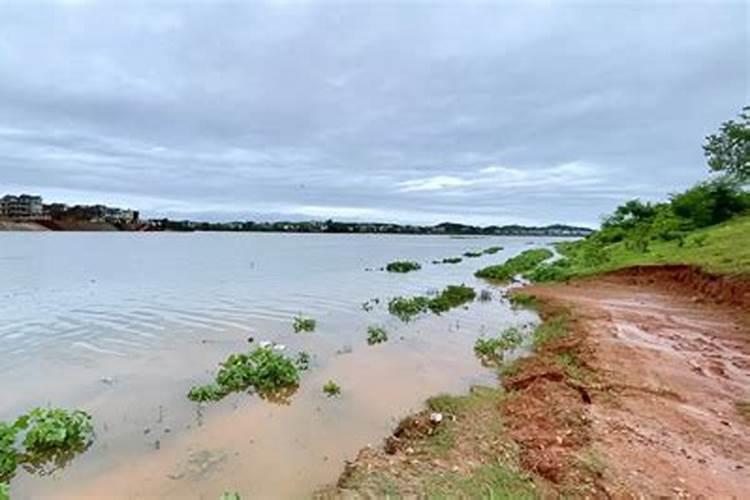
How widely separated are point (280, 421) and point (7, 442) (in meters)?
3.78

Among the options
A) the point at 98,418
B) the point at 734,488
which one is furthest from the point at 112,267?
the point at 734,488

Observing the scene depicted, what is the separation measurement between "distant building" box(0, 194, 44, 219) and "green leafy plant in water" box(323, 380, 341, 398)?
155 metres

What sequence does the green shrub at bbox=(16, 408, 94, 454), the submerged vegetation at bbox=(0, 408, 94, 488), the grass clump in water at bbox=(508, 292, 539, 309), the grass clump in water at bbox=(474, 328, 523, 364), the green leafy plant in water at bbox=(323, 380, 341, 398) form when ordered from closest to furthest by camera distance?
the submerged vegetation at bbox=(0, 408, 94, 488) < the green shrub at bbox=(16, 408, 94, 454) < the green leafy plant in water at bbox=(323, 380, 341, 398) < the grass clump in water at bbox=(474, 328, 523, 364) < the grass clump in water at bbox=(508, 292, 539, 309)

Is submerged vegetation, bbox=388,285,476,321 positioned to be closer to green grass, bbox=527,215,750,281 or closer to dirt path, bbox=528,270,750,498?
dirt path, bbox=528,270,750,498

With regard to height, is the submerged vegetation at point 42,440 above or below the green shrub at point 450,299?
below

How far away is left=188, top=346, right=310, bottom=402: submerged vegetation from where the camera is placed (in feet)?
32.9

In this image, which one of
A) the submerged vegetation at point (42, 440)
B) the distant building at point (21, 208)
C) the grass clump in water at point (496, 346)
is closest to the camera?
the submerged vegetation at point (42, 440)

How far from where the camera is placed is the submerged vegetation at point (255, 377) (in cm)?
1002

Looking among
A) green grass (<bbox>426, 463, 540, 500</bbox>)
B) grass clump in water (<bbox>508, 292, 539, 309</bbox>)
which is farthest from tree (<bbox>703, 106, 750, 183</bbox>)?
green grass (<bbox>426, 463, 540, 500</bbox>)

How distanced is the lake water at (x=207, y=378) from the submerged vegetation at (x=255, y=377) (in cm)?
30

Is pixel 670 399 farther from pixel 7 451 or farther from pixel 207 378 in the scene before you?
pixel 7 451

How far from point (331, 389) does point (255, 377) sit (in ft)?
5.35

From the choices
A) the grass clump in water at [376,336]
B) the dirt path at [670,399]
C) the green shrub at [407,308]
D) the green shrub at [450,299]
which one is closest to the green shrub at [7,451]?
the dirt path at [670,399]

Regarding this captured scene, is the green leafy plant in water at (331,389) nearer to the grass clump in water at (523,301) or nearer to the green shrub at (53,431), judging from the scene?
the green shrub at (53,431)
